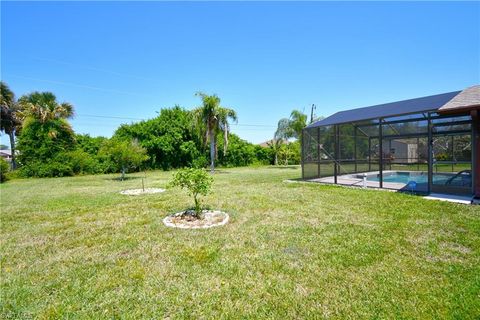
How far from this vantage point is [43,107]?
17.5m

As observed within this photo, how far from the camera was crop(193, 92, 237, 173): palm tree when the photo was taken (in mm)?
17766

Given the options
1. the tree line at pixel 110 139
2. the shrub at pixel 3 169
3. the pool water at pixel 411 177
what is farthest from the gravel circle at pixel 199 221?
the shrub at pixel 3 169

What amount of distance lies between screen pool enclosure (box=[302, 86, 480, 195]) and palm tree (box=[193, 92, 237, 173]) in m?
7.66

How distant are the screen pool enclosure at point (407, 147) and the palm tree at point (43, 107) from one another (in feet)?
60.6

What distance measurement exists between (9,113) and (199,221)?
2316cm

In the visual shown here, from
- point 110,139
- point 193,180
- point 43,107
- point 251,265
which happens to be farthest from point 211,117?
point 251,265

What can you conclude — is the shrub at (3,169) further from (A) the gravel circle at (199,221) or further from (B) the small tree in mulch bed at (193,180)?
(B) the small tree in mulch bed at (193,180)

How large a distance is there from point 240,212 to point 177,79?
15683 millimetres

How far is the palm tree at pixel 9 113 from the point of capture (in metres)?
18.1

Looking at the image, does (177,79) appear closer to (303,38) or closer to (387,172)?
(303,38)

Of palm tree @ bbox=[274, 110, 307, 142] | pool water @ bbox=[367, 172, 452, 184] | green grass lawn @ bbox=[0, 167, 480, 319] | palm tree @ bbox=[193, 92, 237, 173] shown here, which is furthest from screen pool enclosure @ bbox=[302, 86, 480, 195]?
palm tree @ bbox=[274, 110, 307, 142]

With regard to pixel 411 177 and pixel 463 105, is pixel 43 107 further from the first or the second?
pixel 411 177

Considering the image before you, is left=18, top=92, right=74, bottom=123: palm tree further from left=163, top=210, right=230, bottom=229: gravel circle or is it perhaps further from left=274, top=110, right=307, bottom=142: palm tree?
left=274, top=110, right=307, bottom=142: palm tree

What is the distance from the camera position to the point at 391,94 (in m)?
17.1
